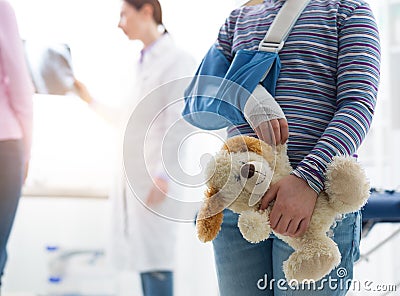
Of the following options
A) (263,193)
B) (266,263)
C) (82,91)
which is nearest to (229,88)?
(263,193)

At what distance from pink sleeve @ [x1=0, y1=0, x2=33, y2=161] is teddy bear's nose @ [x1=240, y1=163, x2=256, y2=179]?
1.26 m

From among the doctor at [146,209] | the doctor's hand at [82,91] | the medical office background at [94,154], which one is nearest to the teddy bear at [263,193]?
the doctor at [146,209]

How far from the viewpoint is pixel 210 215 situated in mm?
731

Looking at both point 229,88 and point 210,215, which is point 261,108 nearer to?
point 229,88

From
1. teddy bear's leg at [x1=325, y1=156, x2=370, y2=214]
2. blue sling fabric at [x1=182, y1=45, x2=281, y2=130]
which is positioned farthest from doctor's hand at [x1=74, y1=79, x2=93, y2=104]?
teddy bear's leg at [x1=325, y1=156, x2=370, y2=214]

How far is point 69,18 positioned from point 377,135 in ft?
3.88

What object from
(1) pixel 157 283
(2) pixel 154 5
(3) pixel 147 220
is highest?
(2) pixel 154 5

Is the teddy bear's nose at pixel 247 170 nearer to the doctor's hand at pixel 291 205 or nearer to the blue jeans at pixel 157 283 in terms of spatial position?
the doctor's hand at pixel 291 205

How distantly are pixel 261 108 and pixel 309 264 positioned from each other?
22cm

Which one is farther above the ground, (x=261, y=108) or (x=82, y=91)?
(x=261, y=108)

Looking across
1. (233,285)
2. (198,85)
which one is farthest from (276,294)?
(198,85)

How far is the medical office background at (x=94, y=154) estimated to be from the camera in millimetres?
1938

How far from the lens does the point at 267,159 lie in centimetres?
72

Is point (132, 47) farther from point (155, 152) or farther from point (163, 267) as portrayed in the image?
point (155, 152)
